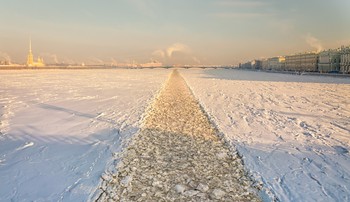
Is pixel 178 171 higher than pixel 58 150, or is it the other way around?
pixel 58 150

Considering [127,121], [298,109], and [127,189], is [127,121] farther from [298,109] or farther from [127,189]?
[298,109]

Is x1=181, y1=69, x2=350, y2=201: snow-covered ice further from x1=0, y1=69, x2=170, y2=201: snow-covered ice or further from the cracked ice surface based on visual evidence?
x1=0, y1=69, x2=170, y2=201: snow-covered ice

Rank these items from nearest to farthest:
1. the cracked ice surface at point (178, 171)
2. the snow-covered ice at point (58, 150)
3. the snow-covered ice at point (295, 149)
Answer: the cracked ice surface at point (178, 171)
the snow-covered ice at point (58, 150)
the snow-covered ice at point (295, 149)

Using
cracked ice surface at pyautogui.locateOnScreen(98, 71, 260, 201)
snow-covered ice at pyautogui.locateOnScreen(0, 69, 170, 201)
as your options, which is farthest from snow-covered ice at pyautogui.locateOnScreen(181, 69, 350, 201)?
snow-covered ice at pyautogui.locateOnScreen(0, 69, 170, 201)

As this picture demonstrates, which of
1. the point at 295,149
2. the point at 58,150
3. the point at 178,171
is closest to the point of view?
the point at 178,171

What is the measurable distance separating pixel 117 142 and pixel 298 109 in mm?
10498

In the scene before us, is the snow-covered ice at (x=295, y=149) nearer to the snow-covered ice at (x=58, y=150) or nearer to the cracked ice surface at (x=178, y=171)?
the cracked ice surface at (x=178, y=171)

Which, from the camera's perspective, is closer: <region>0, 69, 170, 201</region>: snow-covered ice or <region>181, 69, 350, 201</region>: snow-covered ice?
<region>0, 69, 170, 201</region>: snow-covered ice

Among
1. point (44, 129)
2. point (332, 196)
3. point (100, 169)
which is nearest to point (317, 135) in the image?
point (332, 196)

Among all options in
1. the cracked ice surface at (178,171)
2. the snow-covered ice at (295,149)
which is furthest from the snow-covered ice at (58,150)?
the snow-covered ice at (295,149)

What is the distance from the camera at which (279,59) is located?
490ft

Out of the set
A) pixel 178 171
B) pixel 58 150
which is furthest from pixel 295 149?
pixel 58 150

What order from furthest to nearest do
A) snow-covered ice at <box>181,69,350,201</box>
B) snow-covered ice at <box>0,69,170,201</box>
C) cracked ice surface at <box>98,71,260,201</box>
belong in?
1. snow-covered ice at <box>181,69,350,201</box>
2. snow-covered ice at <box>0,69,170,201</box>
3. cracked ice surface at <box>98,71,260,201</box>

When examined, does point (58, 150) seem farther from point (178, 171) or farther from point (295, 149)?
point (295, 149)
